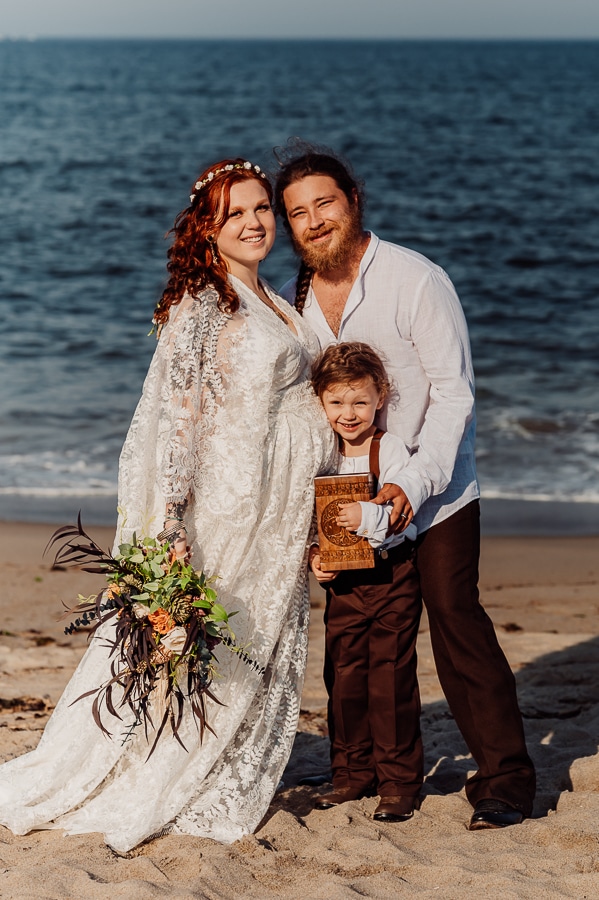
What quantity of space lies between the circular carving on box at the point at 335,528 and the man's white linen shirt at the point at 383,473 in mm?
51

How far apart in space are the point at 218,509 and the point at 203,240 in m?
0.86

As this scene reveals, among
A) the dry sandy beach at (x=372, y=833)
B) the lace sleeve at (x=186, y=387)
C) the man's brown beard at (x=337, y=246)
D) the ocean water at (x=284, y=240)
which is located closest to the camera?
the dry sandy beach at (x=372, y=833)

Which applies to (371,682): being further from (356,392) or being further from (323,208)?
(323,208)

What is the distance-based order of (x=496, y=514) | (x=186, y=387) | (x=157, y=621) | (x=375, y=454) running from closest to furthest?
(x=157, y=621) < (x=186, y=387) < (x=375, y=454) < (x=496, y=514)

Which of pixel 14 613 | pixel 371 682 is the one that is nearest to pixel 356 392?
pixel 371 682

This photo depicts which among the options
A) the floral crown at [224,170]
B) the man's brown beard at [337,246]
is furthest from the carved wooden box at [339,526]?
the floral crown at [224,170]

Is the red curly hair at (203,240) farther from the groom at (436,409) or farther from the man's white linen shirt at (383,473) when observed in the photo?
the man's white linen shirt at (383,473)

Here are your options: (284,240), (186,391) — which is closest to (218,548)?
(186,391)

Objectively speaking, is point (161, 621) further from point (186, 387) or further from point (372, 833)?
point (372, 833)

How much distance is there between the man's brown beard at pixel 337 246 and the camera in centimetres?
362

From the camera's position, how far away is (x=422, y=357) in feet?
11.8

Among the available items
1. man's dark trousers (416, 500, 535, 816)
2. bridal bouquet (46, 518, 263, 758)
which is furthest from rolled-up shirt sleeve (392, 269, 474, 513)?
bridal bouquet (46, 518, 263, 758)

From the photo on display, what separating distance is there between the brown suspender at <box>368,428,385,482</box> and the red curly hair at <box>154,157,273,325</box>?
2.07 ft

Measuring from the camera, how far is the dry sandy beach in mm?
3082
